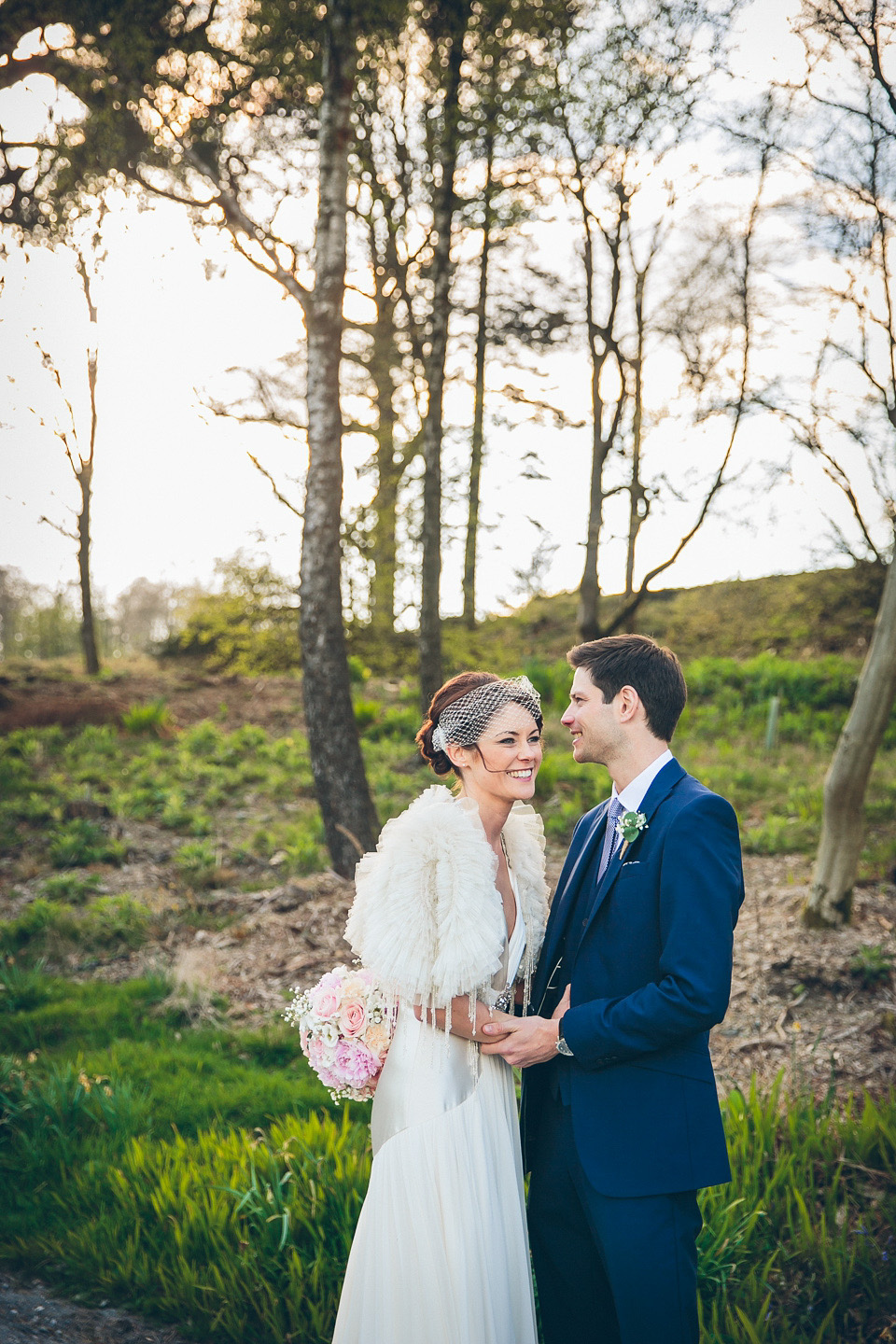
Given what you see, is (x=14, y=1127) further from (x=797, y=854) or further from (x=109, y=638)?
(x=109, y=638)

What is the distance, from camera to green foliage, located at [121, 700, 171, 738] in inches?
479

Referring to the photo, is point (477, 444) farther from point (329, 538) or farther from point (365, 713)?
point (329, 538)

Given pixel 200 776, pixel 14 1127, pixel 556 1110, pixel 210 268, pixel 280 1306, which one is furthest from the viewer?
pixel 200 776

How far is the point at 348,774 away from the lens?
707 cm

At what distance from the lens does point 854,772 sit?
598cm

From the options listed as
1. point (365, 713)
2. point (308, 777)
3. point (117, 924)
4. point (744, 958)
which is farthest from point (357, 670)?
point (744, 958)

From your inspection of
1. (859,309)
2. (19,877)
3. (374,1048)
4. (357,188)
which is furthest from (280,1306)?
(357,188)

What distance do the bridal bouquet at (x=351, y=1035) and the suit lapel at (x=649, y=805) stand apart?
26.9 inches

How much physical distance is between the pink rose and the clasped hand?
1.35 ft

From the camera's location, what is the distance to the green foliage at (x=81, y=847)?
27.2 feet

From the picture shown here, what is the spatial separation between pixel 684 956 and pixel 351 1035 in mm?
1058

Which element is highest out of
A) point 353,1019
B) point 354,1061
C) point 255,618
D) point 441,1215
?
point 255,618

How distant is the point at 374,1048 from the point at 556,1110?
55 cm

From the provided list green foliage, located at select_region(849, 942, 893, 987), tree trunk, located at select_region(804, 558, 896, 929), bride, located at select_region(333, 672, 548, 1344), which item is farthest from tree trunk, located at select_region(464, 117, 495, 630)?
bride, located at select_region(333, 672, 548, 1344)
